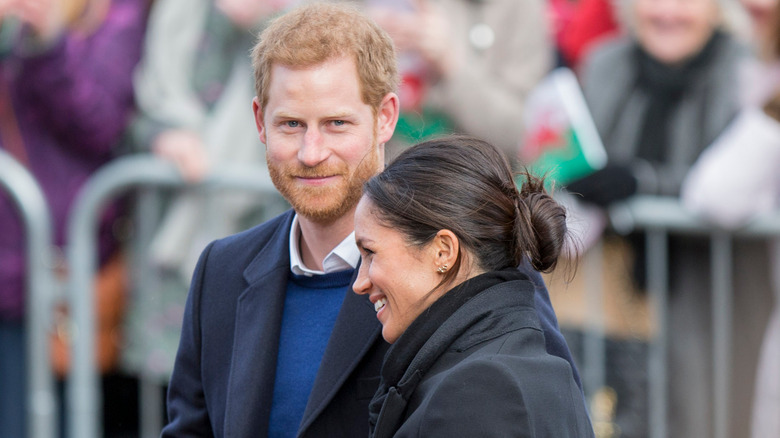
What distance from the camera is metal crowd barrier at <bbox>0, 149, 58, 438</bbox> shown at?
462 centimetres

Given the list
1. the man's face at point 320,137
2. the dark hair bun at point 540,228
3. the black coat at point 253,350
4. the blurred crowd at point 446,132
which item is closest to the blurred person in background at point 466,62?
the blurred crowd at point 446,132

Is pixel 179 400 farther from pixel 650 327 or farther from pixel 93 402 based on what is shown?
pixel 650 327

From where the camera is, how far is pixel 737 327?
4.62 m

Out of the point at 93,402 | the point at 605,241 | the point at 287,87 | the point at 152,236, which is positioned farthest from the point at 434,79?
the point at 287,87

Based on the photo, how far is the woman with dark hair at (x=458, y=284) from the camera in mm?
1990

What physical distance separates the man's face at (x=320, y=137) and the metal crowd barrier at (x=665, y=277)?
230 cm

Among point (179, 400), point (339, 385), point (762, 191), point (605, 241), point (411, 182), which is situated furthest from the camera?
point (605, 241)

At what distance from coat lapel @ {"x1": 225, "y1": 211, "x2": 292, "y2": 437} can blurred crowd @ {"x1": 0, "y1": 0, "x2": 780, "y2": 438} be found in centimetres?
208

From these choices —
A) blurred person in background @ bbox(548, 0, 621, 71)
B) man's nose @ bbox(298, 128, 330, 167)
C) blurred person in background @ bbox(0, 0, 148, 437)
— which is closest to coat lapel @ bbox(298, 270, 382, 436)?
man's nose @ bbox(298, 128, 330, 167)

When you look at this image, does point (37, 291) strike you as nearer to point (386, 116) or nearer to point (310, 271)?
point (310, 271)

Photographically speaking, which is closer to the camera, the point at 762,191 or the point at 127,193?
the point at 762,191

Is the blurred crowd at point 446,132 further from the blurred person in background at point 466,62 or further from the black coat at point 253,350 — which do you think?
the black coat at point 253,350

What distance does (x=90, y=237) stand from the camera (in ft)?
15.3

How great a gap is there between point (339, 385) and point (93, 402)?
2.58 metres
